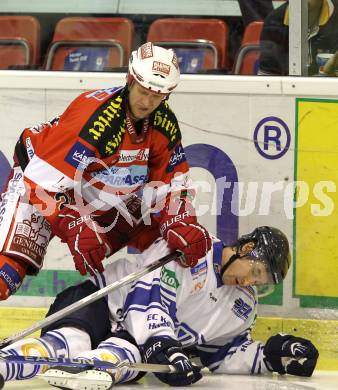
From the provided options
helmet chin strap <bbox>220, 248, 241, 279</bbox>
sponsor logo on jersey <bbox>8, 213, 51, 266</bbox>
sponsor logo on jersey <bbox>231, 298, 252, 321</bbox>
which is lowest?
sponsor logo on jersey <bbox>231, 298, 252, 321</bbox>

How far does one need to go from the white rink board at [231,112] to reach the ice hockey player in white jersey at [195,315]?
0.50 meters

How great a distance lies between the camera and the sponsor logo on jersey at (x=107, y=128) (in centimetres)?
436

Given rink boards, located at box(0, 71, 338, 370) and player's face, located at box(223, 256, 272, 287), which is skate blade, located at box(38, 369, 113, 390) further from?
rink boards, located at box(0, 71, 338, 370)

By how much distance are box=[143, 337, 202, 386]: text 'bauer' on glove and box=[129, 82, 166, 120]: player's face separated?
804 millimetres

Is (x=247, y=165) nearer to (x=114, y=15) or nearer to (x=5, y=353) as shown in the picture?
(x=114, y=15)

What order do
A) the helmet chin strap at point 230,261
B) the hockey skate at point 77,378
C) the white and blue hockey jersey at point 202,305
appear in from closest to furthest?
the hockey skate at point 77,378 → the white and blue hockey jersey at point 202,305 → the helmet chin strap at point 230,261

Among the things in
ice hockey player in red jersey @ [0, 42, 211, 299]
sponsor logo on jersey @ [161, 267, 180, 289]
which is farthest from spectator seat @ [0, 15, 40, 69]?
sponsor logo on jersey @ [161, 267, 180, 289]

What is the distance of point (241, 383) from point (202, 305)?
36cm

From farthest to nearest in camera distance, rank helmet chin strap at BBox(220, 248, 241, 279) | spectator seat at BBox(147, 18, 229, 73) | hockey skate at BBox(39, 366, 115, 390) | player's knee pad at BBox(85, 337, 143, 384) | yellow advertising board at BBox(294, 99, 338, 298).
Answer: spectator seat at BBox(147, 18, 229, 73) → yellow advertising board at BBox(294, 99, 338, 298) → helmet chin strap at BBox(220, 248, 241, 279) → player's knee pad at BBox(85, 337, 143, 384) → hockey skate at BBox(39, 366, 115, 390)

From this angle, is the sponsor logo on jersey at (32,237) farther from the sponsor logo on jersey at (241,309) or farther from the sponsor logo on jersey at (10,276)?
the sponsor logo on jersey at (241,309)

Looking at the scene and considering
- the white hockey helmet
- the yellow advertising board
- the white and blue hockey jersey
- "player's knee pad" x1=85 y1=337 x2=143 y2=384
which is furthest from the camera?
the yellow advertising board

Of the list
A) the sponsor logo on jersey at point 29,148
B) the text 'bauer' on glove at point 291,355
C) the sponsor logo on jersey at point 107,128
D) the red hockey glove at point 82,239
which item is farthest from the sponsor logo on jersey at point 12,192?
the text 'bauer' on glove at point 291,355

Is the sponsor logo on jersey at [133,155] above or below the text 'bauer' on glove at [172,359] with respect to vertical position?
above

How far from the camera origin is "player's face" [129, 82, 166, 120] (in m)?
4.34
